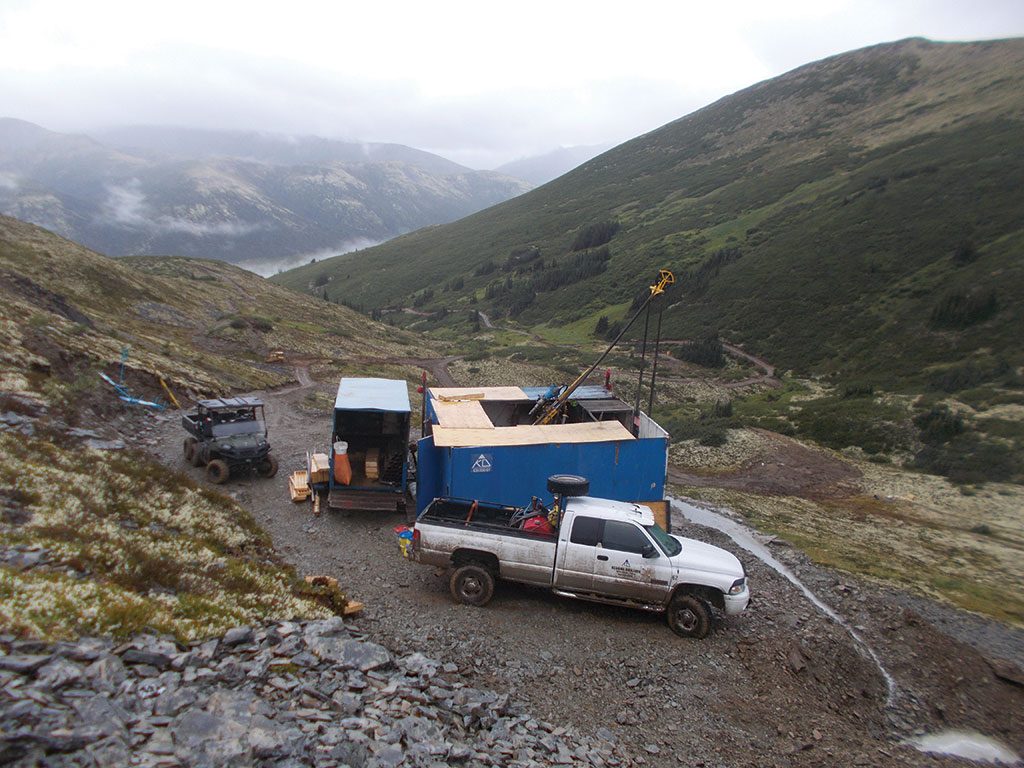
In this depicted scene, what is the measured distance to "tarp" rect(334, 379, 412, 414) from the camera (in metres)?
15.9

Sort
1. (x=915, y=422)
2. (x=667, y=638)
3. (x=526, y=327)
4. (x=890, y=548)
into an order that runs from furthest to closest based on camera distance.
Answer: (x=526, y=327)
(x=915, y=422)
(x=890, y=548)
(x=667, y=638)

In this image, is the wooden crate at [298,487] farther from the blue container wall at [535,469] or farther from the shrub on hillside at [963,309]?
the shrub on hillside at [963,309]

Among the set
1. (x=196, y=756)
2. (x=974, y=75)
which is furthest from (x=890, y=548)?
(x=974, y=75)

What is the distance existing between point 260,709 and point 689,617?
7307 mm

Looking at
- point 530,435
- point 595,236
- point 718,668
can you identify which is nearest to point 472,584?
point 718,668

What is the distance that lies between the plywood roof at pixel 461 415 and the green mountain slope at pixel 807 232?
37.6 meters

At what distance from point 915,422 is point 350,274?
147 metres

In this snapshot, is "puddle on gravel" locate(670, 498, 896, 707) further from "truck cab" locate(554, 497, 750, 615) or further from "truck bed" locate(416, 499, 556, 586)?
"truck bed" locate(416, 499, 556, 586)

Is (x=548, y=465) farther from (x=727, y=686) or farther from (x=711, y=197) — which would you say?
(x=711, y=197)

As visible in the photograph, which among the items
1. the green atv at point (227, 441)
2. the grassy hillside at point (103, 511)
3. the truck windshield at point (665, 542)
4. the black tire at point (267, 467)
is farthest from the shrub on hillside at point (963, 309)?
the grassy hillside at point (103, 511)

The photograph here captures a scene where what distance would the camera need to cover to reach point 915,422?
32.2m

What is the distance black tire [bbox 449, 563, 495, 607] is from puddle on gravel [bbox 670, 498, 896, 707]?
6794 mm

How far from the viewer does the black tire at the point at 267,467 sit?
17.4 metres

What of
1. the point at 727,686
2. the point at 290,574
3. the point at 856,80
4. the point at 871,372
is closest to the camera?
the point at 727,686
